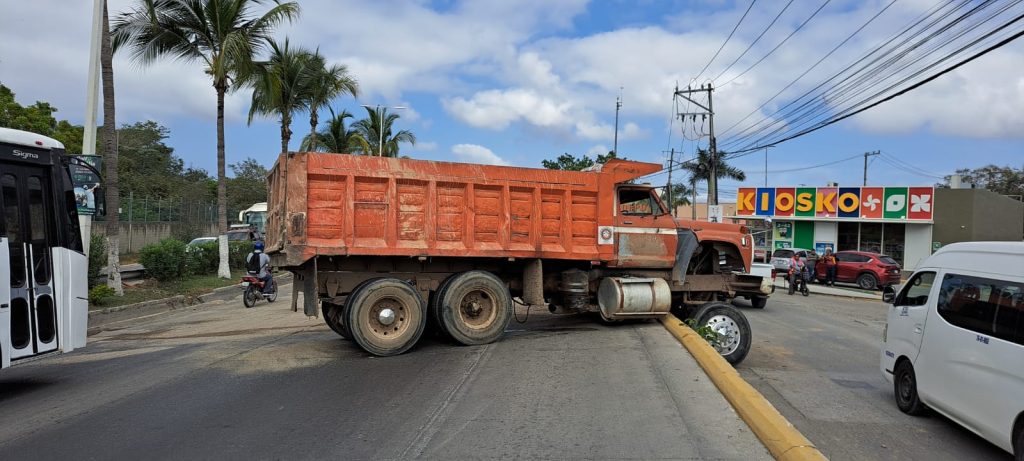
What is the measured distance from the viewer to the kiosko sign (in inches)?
1292

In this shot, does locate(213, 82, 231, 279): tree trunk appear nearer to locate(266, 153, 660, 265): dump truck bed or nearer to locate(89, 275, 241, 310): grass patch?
locate(89, 275, 241, 310): grass patch

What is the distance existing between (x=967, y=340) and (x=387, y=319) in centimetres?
631

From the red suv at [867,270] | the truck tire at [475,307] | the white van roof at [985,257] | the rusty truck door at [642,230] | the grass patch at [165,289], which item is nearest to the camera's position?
the white van roof at [985,257]

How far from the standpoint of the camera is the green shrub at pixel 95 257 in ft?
46.8

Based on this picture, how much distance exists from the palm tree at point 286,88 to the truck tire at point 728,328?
1702 centimetres

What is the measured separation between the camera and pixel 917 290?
22.3 ft

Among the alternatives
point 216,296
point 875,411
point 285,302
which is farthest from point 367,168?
point 216,296

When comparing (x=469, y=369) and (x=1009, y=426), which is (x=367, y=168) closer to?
(x=469, y=369)

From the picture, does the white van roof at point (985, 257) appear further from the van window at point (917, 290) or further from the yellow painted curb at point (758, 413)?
the yellow painted curb at point (758, 413)

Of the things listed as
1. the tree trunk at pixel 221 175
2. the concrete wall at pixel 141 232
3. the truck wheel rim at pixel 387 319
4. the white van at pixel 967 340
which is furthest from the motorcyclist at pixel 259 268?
the white van at pixel 967 340

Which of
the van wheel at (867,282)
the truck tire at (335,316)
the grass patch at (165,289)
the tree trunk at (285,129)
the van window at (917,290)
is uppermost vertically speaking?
the tree trunk at (285,129)

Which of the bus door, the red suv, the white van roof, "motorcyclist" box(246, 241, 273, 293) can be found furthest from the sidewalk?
the bus door

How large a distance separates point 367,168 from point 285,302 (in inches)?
381

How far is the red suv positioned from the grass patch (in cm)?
2318
